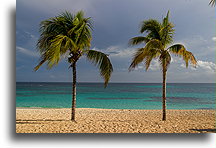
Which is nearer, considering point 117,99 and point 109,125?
point 109,125

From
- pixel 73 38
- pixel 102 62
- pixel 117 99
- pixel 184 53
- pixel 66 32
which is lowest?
pixel 117 99

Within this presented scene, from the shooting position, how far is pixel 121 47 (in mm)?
4070

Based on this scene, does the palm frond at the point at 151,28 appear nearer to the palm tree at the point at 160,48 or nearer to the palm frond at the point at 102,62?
the palm tree at the point at 160,48

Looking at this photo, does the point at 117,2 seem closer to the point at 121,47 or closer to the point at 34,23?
Result: the point at 121,47

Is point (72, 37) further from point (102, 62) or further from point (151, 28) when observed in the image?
point (151, 28)

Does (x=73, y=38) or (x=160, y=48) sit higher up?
(x=73, y=38)

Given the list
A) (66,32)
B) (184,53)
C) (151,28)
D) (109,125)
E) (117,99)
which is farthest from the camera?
(117,99)

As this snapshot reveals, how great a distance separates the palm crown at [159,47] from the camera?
387 cm

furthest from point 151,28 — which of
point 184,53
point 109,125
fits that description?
point 109,125

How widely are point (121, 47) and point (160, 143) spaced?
2591mm

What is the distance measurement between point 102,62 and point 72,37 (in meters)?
1.02

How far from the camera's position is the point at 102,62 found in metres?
3.69

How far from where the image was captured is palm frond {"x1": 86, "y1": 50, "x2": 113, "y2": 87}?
3658 millimetres
